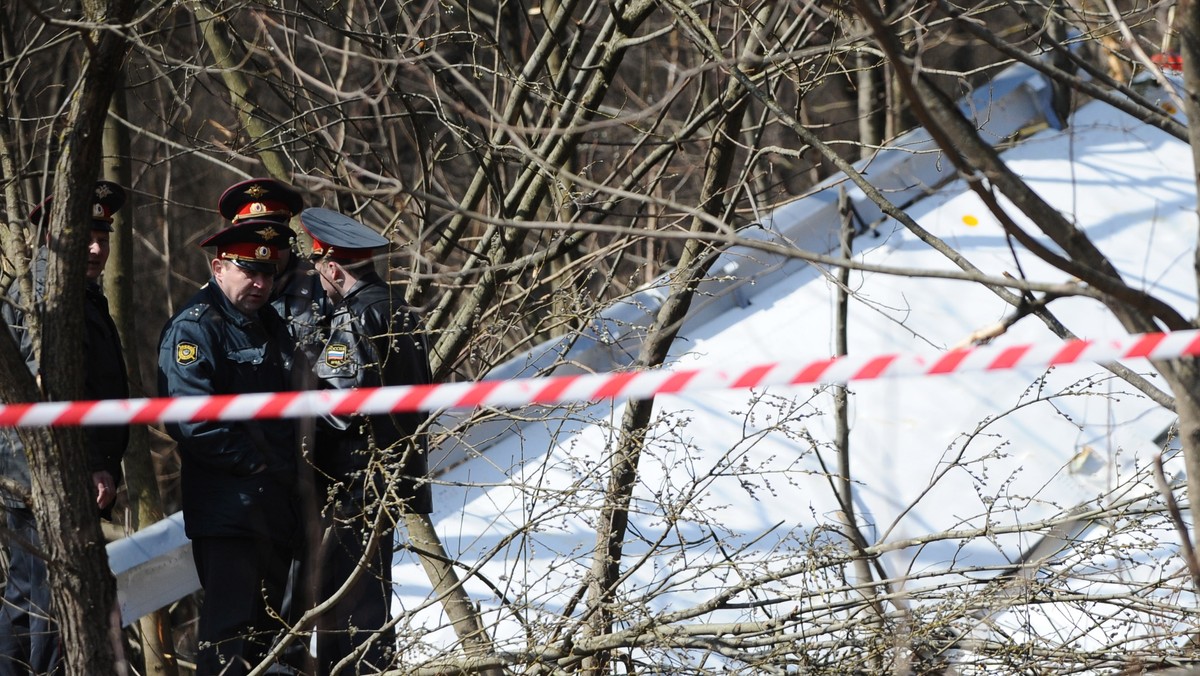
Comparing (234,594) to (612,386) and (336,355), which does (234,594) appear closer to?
(336,355)

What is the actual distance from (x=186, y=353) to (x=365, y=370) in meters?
0.58

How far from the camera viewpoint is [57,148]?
9.80 ft

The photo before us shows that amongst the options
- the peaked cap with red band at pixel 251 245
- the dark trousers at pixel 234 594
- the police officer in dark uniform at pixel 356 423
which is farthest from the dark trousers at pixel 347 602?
the peaked cap with red band at pixel 251 245

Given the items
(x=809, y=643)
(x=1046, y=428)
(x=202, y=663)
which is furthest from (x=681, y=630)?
(x=1046, y=428)

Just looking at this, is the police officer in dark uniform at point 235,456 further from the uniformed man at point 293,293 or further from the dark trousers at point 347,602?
the dark trousers at point 347,602

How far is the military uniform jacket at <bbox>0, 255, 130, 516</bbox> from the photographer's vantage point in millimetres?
3977

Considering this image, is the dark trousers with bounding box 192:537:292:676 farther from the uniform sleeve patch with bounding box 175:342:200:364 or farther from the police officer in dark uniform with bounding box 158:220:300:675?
the uniform sleeve patch with bounding box 175:342:200:364

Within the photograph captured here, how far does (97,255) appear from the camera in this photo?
429cm

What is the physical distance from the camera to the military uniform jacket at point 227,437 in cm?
400

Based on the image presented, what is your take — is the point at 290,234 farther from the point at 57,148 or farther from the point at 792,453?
the point at 792,453

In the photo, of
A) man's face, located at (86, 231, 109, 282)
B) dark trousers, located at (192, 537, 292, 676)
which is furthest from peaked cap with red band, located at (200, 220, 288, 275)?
dark trousers, located at (192, 537, 292, 676)

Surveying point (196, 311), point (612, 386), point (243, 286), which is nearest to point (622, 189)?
point (612, 386)

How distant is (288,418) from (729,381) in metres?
1.91

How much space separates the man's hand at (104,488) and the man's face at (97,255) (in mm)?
712
